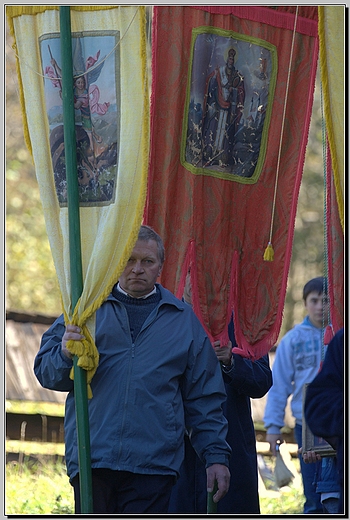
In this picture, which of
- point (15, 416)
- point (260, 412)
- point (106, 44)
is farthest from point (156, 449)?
point (260, 412)

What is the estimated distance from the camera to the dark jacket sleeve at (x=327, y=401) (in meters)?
3.59

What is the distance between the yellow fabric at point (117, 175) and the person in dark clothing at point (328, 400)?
1.00 m

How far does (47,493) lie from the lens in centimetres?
745

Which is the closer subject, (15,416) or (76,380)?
(76,380)

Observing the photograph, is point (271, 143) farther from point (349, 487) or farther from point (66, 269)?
point (349, 487)

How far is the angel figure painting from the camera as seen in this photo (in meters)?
4.14

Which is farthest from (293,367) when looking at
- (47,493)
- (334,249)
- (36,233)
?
Result: (36,233)

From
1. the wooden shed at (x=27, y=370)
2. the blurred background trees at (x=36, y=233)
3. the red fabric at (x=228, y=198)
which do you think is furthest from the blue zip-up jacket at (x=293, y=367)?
the blurred background trees at (x=36, y=233)

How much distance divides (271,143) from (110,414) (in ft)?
6.25

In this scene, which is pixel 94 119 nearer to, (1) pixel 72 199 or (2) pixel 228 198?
(1) pixel 72 199

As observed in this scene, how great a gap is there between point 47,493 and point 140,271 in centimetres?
Result: 377

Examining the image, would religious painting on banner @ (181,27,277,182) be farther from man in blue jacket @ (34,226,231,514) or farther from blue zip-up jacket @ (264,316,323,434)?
blue zip-up jacket @ (264,316,323,434)

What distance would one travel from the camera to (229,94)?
4.93 m

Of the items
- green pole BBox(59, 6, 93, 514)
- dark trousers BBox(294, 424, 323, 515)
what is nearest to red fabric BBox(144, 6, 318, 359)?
green pole BBox(59, 6, 93, 514)
